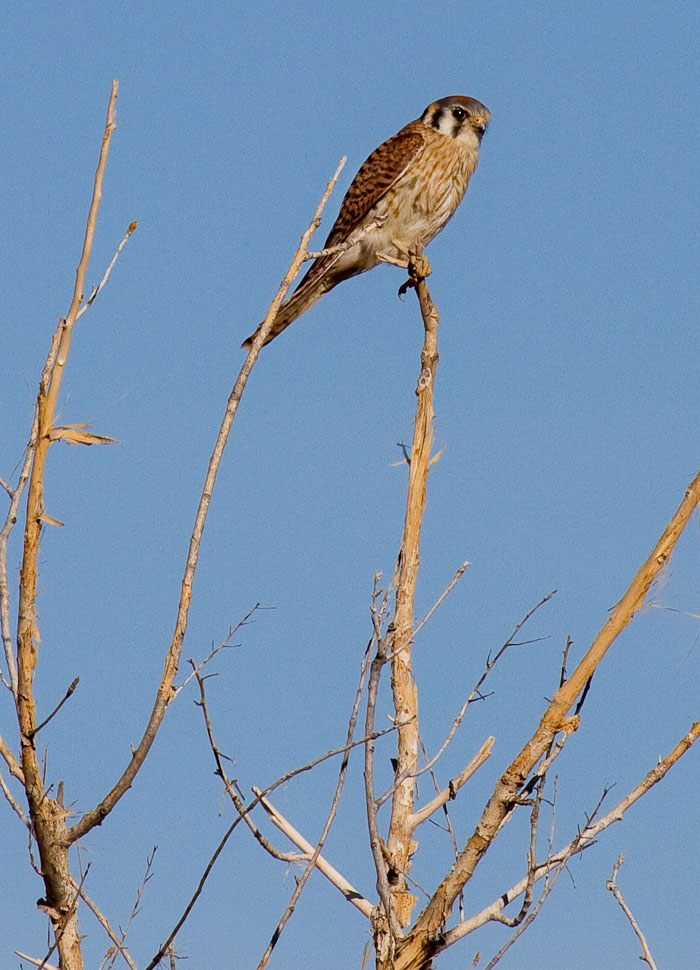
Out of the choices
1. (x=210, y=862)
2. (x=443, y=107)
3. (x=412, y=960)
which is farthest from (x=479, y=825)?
(x=443, y=107)

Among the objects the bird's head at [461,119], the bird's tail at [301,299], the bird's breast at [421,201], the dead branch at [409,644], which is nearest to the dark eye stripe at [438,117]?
the bird's head at [461,119]

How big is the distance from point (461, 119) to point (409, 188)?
0.61m

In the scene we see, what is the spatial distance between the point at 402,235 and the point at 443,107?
87cm

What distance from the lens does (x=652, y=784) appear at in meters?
2.22

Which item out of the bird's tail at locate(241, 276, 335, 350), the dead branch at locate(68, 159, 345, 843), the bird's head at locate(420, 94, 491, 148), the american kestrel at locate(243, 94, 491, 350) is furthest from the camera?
the bird's head at locate(420, 94, 491, 148)

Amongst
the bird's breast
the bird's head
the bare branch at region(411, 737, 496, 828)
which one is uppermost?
the bird's head

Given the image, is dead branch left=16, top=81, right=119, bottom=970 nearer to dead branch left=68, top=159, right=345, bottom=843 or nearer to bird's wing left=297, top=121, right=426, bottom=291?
dead branch left=68, top=159, right=345, bottom=843

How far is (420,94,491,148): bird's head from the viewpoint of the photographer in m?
6.09

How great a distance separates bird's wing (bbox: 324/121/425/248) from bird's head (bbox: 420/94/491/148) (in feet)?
0.47

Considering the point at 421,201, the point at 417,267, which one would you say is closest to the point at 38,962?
the point at 417,267

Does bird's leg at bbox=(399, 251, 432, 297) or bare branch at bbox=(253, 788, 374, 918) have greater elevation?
bird's leg at bbox=(399, 251, 432, 297)

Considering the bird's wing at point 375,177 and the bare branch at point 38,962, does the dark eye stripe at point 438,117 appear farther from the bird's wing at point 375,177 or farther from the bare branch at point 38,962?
the bare branch at point 38,962

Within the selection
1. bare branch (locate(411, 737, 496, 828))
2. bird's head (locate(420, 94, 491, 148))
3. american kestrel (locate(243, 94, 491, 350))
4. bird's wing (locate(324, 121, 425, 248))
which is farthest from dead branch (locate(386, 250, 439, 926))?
bird's head (locate(420, 94, 491, 148))

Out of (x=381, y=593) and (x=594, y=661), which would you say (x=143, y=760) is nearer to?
(x=381, y=593)
